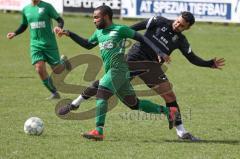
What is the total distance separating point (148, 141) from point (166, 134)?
68 cm

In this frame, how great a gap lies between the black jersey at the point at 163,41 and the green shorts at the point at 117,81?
44 centimetres

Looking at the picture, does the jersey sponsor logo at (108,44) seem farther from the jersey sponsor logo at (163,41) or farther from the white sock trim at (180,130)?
the white sock trim at (180,130)

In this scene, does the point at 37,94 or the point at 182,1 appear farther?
the point at 182,1

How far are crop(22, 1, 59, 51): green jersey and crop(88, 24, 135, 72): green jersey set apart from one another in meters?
4.11

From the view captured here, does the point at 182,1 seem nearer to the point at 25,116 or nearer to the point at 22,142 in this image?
the point at 25,116

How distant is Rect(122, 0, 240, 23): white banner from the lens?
1115 inches

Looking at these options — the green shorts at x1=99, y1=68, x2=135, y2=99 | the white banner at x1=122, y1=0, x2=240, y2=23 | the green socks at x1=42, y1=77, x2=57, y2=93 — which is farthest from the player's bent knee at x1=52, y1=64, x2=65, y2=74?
the white banner at x1=122, y1=0, x2=240, y2=23

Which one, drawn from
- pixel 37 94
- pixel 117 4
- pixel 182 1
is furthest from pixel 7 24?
pixel 37 94

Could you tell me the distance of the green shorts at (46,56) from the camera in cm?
1291

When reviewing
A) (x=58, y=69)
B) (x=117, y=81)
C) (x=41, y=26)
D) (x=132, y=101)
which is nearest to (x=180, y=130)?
(x=132, y=101)

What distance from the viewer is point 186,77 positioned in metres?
16.5

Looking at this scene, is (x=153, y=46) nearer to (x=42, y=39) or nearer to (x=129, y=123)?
(x=129, y=123)

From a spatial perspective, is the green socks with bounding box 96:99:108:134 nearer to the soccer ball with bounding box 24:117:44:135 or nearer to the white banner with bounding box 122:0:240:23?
the soccer ball with bounding box 24:117:44:135

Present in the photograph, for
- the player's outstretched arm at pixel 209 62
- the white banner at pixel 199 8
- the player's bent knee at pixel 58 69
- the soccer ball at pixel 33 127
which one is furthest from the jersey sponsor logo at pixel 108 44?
the white banner at pixel 199 8
